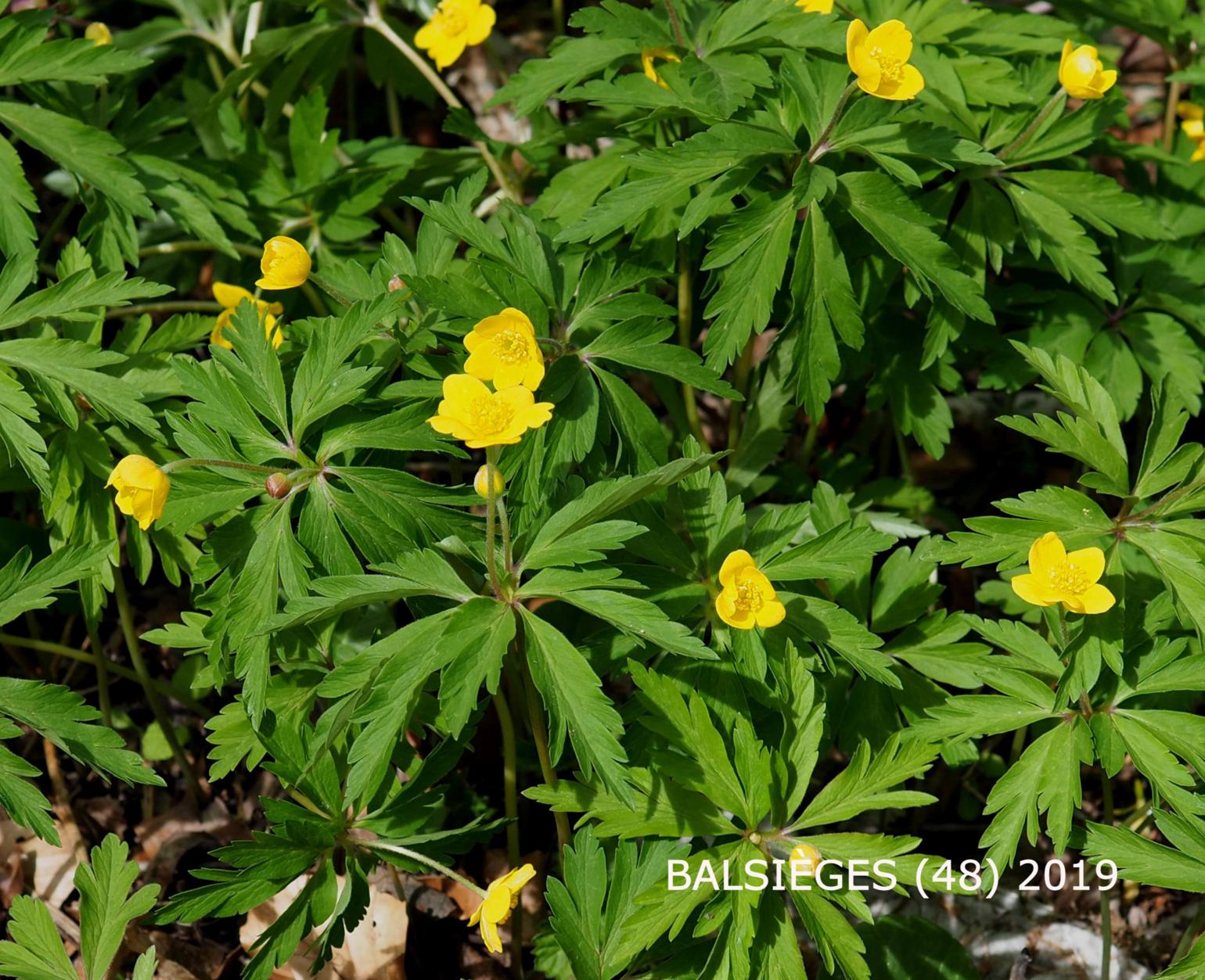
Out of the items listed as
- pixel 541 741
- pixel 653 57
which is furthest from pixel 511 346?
→ pixel 653 57

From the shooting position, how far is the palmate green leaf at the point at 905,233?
266 cm

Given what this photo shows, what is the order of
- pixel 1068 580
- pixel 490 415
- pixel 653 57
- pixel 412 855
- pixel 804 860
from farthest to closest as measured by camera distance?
pixel 653 57 < pixel 412 855 < pixel 1068 580 < pixel 804 860 < pixel 490 415

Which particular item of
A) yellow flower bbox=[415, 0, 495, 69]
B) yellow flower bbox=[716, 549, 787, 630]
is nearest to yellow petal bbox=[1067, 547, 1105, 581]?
yellow flower bbox=[716, 549, 787, 630]

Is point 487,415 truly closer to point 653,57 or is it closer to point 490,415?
point 490,415

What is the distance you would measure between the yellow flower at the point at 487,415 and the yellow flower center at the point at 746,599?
580 millimetres

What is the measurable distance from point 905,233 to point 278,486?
157 cm

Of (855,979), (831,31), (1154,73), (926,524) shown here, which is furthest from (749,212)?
(1154,73)

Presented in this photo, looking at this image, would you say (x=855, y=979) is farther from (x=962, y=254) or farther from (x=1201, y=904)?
(x=962, y=254)

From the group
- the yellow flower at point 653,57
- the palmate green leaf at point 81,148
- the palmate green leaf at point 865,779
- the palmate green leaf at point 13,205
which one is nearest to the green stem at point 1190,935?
the palmate green leaf at point 865,779

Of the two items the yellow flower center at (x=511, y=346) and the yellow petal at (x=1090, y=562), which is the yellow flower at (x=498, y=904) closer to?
the yellow flower center at (x=511, y=346)

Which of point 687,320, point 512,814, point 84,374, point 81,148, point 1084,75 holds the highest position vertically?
point 1084,75

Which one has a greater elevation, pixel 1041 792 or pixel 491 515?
pixel 491 515

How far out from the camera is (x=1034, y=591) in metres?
2.32

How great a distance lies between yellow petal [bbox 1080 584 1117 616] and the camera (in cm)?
230
